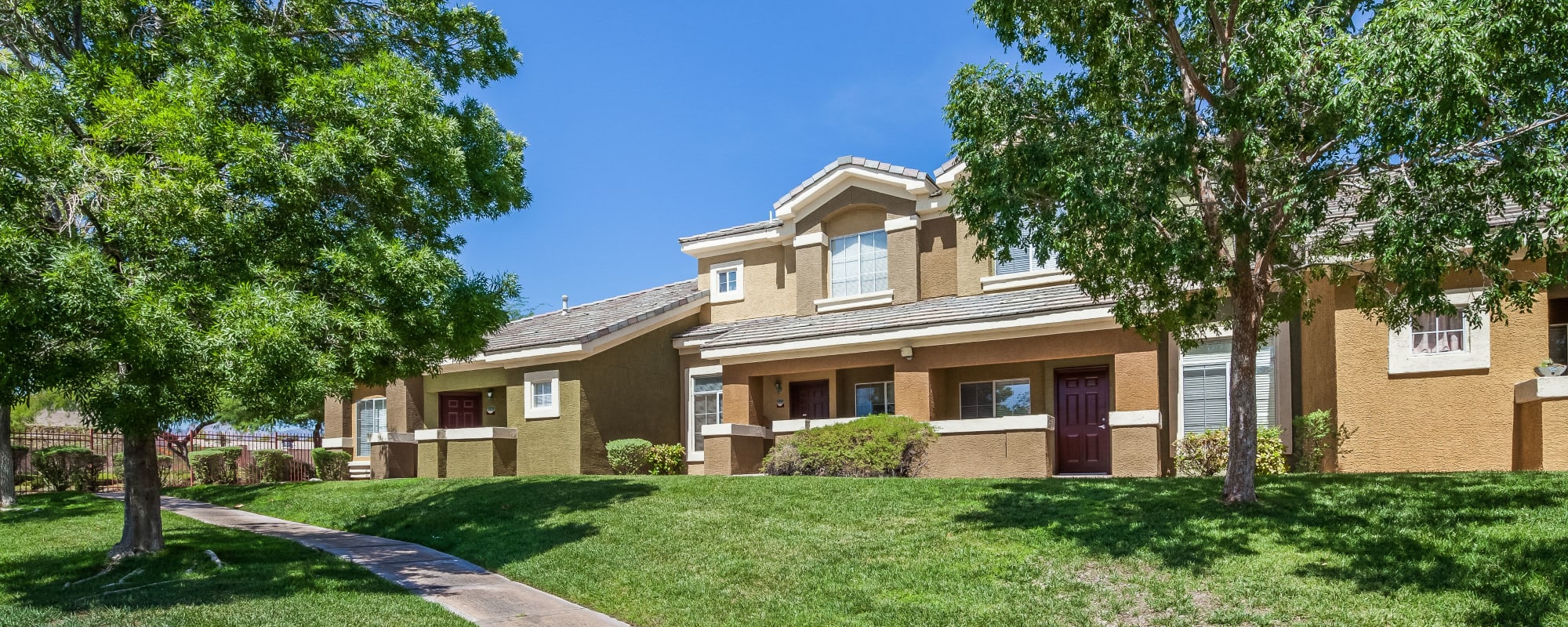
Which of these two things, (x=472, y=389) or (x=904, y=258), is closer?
(x=904, y=258)

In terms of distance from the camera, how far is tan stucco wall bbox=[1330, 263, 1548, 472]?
48.8 ft

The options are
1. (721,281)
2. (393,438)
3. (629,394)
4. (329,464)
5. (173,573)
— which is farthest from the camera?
(329,464)

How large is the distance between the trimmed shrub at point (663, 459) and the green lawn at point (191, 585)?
8.37m

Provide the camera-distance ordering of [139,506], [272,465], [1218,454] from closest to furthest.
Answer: [139,506]
[1218,454]
[272,465]

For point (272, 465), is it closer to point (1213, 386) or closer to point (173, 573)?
point (173, 573)

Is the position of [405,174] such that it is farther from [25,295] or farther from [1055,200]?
[1055,200]

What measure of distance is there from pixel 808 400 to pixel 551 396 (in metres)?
5.57

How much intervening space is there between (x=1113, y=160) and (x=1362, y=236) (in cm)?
347

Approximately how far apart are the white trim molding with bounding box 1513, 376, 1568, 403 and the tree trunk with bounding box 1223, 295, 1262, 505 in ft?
16.4

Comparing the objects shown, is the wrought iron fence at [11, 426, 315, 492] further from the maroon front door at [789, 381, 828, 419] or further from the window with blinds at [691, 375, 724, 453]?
the maroon front door at [789, 381, 828, 419]

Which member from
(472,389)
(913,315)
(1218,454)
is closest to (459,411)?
(472,389)

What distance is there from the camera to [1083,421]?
1961 cm

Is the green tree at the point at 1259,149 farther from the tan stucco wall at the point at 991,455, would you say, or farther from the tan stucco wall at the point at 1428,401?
the tan stucco wall at the point at 991,455

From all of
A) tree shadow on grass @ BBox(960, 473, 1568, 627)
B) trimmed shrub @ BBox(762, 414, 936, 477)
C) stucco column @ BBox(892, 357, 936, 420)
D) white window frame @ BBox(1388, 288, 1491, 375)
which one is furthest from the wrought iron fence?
white window frame @ BBox(1388, 288, 1491, 375)
